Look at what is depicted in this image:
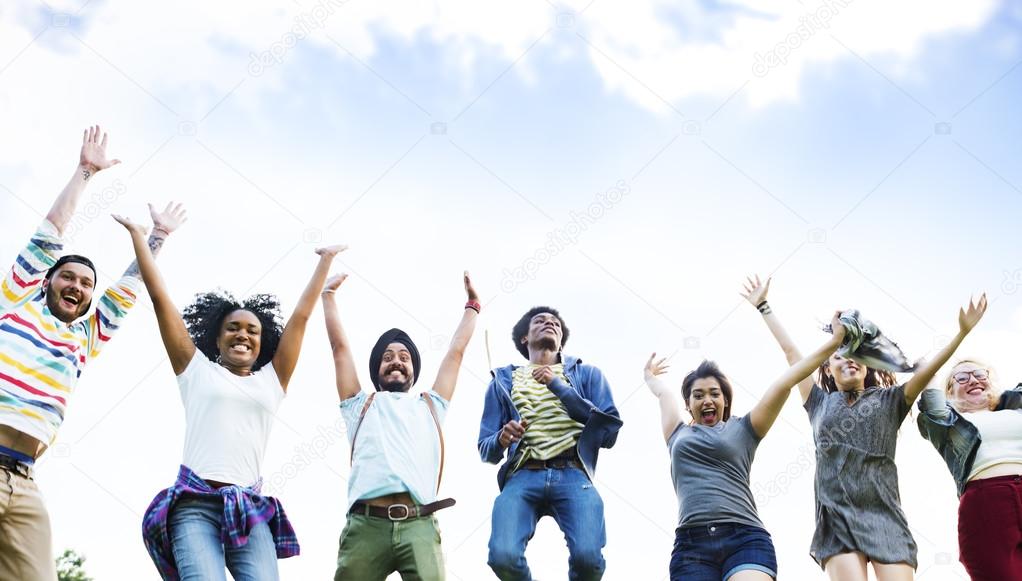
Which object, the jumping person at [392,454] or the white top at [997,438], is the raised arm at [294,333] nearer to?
the jumping person at [392,454]

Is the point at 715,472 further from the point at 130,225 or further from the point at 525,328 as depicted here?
the point at 130,225

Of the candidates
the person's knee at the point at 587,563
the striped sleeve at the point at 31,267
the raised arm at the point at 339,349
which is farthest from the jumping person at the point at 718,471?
the striped sleeve at the point at 31,267

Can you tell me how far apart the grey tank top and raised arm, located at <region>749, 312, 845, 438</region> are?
0.27 feet

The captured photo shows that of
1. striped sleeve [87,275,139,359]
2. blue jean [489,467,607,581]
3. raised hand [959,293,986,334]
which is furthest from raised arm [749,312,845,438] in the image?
striped sleeve [87,275,139,359]

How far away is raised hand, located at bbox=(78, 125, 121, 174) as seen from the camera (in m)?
6.18

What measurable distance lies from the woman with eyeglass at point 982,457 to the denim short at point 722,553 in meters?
1.40

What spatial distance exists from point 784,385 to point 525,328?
2012mm

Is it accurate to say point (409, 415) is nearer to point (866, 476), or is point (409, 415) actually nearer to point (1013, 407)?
point (866, 476)

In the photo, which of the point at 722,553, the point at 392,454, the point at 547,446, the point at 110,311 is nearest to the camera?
the point at 722,553

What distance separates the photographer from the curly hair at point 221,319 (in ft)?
20.5

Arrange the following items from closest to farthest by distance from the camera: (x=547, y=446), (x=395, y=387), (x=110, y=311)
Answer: (x=110, y=311)
(x=547, y=446)
(x=395, y=387)

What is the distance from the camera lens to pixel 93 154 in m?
6.22

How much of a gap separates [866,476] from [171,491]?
4114 millimetres

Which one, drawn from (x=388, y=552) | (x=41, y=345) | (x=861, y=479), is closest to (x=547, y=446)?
(x=388, y=552)
